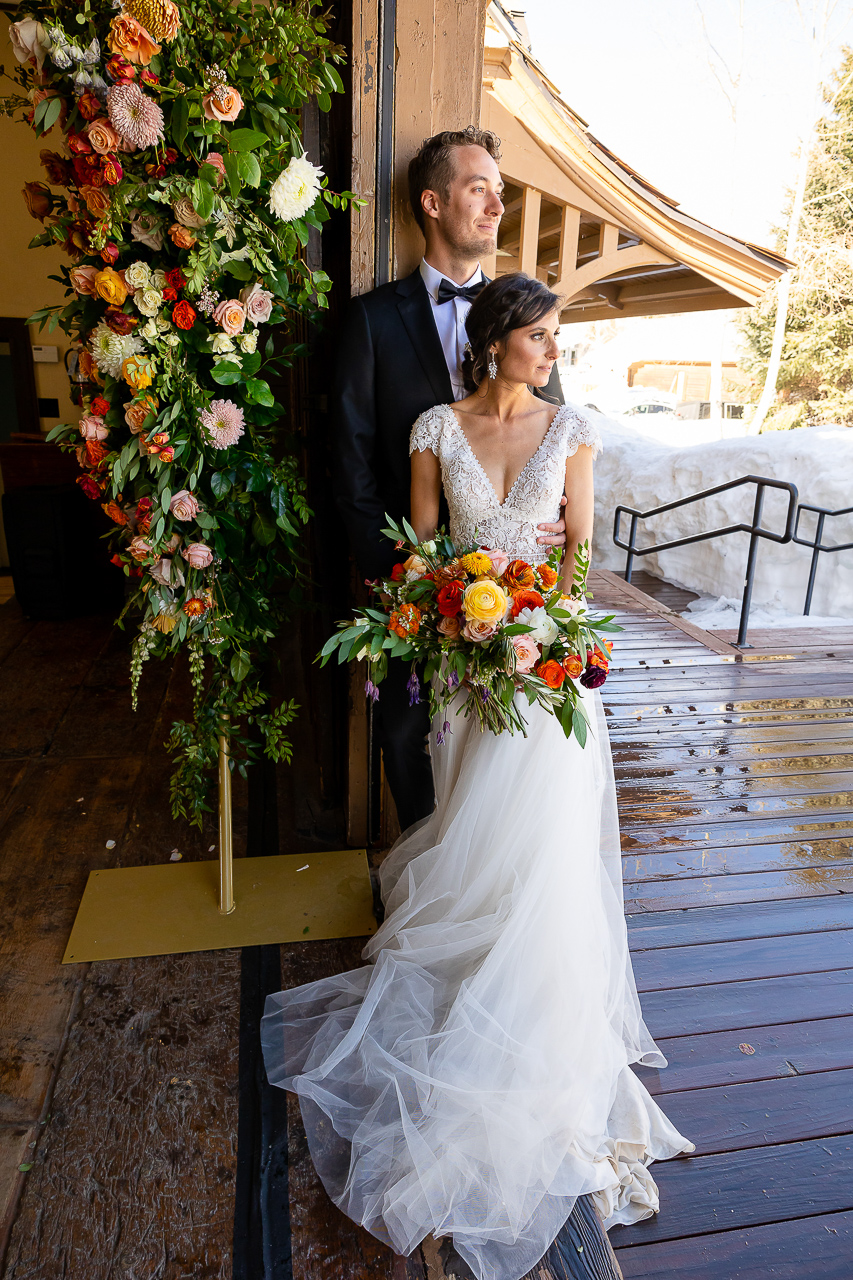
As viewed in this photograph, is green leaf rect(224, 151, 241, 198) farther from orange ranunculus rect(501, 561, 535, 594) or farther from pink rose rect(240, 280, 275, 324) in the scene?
orange ranunculus rect(501, 561, 535, 594)

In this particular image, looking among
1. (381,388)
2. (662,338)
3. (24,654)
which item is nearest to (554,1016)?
(381,388)

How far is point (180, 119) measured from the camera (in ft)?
5.92

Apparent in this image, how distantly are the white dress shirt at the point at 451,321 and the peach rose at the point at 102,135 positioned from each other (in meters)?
0.88

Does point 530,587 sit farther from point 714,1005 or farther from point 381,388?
point 714,1005

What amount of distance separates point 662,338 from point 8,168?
23741 mm

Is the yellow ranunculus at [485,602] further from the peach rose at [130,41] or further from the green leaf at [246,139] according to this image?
the peach rose at [130,41]

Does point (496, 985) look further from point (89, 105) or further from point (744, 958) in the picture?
point (89, 105)

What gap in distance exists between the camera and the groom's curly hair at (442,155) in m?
2.21

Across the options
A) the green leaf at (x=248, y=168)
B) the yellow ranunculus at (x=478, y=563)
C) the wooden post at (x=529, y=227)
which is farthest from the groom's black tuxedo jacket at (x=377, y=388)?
the wooden post at (x=529, y=227)

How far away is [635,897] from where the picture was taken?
271 cm

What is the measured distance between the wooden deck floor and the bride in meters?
0.10

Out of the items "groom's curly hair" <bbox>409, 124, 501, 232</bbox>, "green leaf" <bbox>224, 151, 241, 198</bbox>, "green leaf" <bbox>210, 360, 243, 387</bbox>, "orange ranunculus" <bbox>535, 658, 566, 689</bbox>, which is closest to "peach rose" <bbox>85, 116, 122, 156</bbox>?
"green leaf" <bbox>224, 151, 241, 198</bbox>

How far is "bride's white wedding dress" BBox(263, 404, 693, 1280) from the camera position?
1.59 metres

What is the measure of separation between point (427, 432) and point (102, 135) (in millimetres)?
965
